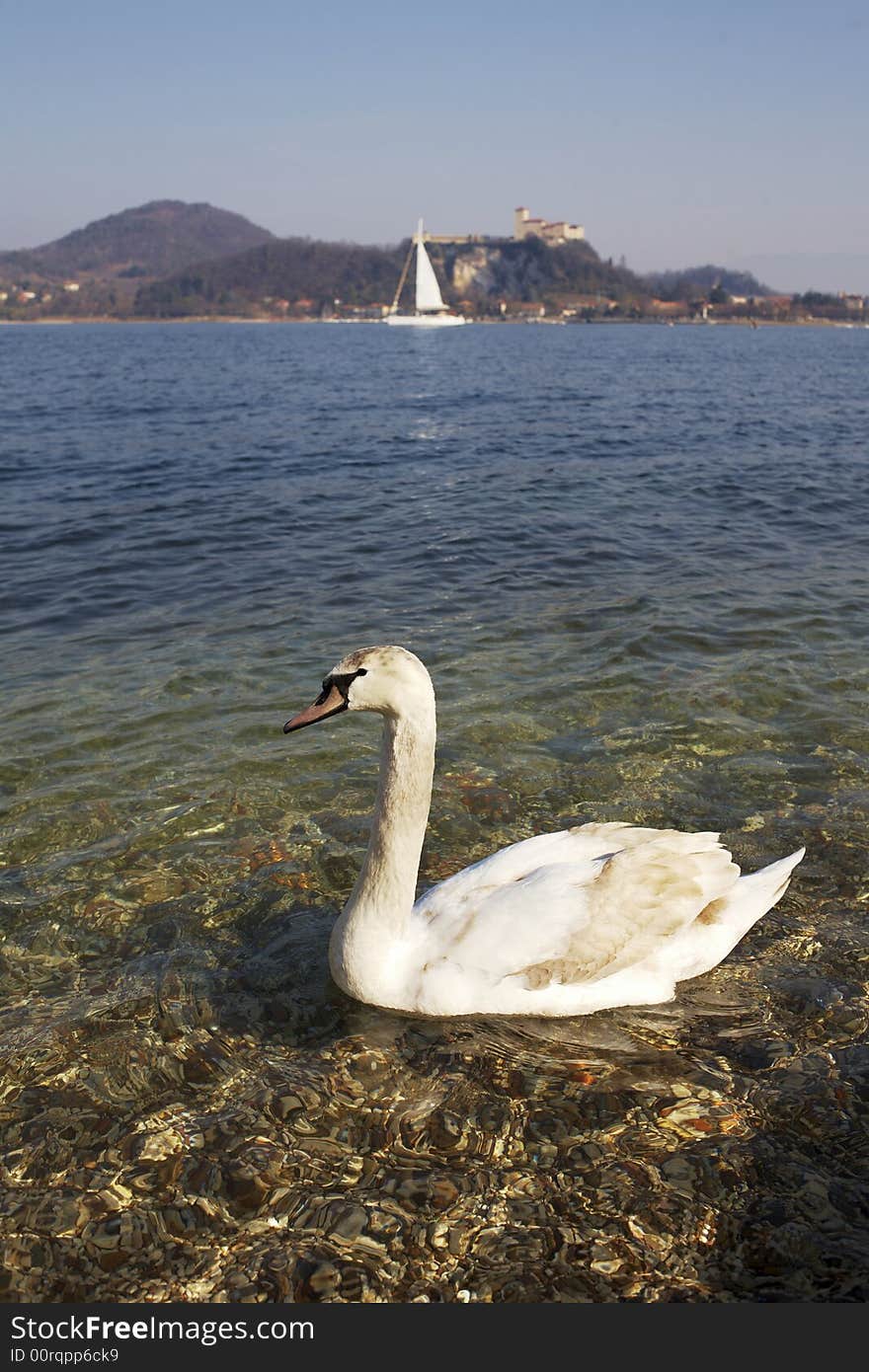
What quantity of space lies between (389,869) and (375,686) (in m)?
0.88

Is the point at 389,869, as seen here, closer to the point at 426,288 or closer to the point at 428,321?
the point at 428,321

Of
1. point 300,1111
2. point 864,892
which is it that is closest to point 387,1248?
point 300,1111

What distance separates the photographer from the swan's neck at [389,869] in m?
4.43

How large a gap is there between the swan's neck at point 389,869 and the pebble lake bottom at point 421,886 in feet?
1.13

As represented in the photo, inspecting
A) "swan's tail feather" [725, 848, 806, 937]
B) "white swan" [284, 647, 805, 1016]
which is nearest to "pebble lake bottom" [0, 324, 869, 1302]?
"white swan" [284, 647, 805, 1016]

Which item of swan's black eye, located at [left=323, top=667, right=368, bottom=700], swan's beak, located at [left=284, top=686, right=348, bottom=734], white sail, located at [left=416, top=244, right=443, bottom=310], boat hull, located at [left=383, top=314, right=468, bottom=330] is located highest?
white sail, located at [left=416, top=244, right=443, bottom=310]

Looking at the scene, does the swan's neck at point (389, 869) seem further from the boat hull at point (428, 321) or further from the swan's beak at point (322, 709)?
the boat hull at point (428, 321)

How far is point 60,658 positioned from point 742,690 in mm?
6718

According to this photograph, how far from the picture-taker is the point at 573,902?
4.39 metres

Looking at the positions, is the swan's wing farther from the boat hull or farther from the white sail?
the white sail

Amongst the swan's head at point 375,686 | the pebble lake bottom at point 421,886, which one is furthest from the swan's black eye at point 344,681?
the pebble lake bottom at point 421,886

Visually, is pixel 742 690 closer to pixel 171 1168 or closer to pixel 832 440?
pixel 171 1168

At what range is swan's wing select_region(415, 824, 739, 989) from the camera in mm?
4309

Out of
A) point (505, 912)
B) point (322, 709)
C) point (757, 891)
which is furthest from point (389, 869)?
point (757, 891)
